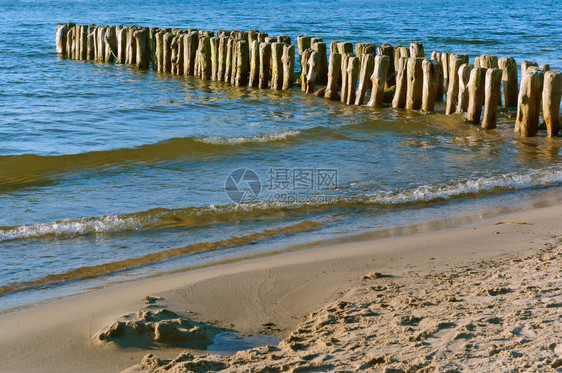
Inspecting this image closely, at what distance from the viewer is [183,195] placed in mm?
8758

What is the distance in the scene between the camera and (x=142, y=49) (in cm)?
2048

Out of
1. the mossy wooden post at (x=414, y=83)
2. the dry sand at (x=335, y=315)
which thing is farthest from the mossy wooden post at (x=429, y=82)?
the dry sand at (x=335, y=315)

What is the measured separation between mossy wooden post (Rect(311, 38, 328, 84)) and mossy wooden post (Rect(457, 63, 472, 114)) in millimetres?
4061

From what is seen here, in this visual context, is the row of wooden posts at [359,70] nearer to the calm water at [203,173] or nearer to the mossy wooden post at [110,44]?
the mossy wooden post at [110,44]

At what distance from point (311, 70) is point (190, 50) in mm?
4656

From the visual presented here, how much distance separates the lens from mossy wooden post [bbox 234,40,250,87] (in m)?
16.9

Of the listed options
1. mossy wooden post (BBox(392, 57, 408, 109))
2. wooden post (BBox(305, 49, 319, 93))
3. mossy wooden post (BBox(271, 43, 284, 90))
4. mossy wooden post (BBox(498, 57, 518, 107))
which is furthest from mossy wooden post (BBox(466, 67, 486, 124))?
mossy wooden post (BBox(271, 43, 284, 90))

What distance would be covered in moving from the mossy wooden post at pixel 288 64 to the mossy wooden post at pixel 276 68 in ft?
0.43

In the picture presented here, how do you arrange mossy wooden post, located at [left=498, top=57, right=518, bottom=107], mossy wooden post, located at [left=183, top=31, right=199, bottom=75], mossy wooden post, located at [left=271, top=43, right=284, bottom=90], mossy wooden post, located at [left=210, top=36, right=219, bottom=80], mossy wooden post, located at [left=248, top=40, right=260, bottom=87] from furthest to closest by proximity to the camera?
mossy wooden post, located at [left=183, top=31, right=199, bottom=75] → mossy wooden post, located at [left=210, top=36, right=219, bottom=80] → mossy wooden post, located at [left=248, top=40, right=260, bottom=87] → mossy wooden post, located at [left=271, top=43, right=284, bottom=90] → mossy wooden post, located at [left=498, top=57, right=518, bottom=107]

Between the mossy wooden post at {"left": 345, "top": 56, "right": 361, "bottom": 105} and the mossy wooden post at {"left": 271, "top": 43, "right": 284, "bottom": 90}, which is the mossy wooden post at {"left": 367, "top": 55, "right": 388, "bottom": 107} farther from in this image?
the mossy wooden post at {"left": 271, "top": 43, "right": 284, "bottom": 90}

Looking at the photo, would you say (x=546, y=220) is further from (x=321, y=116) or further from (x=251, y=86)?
(x=251, y=86)

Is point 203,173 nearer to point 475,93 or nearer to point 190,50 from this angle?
point 475,93

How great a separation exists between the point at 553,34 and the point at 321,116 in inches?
813

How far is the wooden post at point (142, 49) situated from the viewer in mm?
20453
